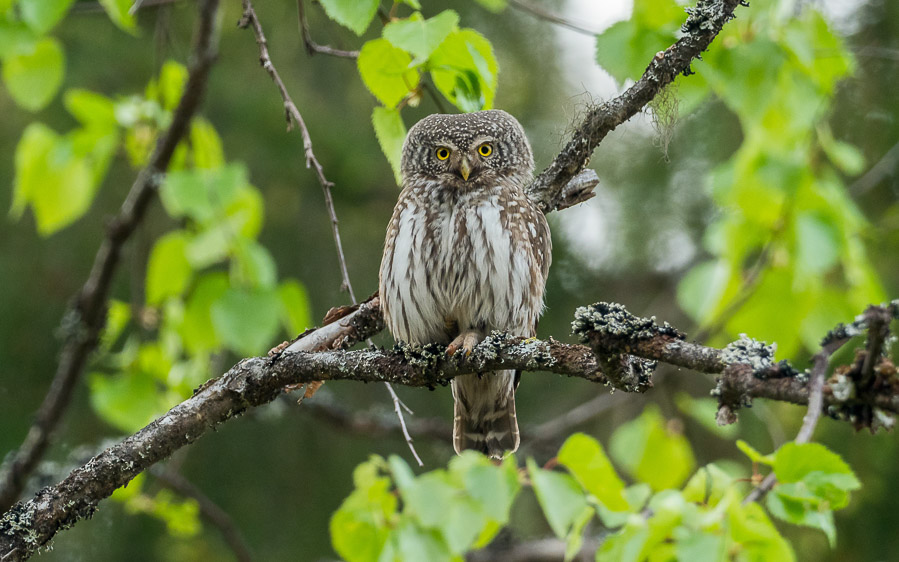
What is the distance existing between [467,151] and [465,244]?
0.41 m

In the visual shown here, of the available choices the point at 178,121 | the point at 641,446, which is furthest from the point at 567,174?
the point at 641,446

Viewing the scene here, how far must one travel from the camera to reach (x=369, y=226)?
5367mm

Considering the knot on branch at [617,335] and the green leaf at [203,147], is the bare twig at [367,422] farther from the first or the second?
the knot on branch at [617,335]

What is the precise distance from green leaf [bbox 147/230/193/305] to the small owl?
1.36 metres

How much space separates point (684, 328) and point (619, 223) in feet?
2.96

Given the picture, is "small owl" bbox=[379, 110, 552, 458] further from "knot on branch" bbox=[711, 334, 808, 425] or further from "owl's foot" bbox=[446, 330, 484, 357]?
"knot on branch" bbox=[711, 334, 808, 425]

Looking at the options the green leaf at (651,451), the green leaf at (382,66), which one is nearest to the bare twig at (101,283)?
the green leaf at (382,66)

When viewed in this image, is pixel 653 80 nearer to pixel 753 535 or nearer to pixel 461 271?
pixel 461 271

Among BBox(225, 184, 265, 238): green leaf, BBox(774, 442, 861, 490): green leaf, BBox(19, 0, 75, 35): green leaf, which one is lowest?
BBox(774, 442, 861, 490): green leaf

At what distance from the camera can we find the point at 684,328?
6309mm

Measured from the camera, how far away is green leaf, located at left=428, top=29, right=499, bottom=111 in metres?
2.45

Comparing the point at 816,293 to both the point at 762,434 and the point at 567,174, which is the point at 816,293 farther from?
the point at 567,174

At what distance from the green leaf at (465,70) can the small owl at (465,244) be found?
0.51 m

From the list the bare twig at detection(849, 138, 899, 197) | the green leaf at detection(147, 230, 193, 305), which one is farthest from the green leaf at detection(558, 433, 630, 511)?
the bare twig at detection(849, 138, 899, 197)
